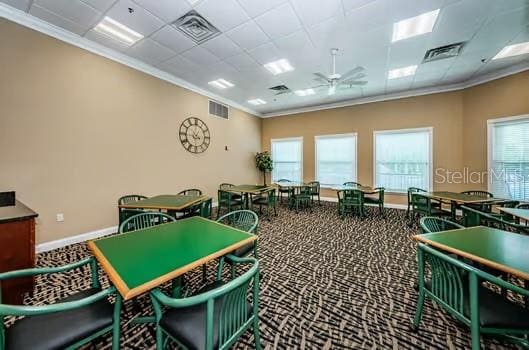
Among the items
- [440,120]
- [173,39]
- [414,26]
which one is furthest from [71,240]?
[440,120]

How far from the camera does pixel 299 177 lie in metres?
8.13

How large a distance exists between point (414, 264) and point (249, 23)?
164 inches

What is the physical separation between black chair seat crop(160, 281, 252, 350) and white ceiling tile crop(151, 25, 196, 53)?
3.87 meters

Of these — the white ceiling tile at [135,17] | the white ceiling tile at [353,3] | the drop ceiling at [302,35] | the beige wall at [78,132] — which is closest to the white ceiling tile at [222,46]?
the drop ceiling at [302,35]

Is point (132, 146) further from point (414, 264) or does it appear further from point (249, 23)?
point (414, 264)

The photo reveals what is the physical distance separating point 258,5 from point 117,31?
94.8 inches

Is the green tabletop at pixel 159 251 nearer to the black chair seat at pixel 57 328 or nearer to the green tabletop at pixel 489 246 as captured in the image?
the black chair seat at pixel 57 328

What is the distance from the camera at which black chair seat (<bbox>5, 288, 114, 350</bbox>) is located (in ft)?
3.47

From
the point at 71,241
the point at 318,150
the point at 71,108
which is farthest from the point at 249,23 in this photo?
the point at 318,150

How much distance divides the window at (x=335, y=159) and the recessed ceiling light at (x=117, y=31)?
5.89 metres

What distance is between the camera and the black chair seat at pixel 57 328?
3.47ft

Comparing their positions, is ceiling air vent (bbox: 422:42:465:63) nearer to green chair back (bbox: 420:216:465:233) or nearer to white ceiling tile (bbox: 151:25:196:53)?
green chair back (bbox: 420:216:465:233)

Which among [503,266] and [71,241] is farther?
[71,241]

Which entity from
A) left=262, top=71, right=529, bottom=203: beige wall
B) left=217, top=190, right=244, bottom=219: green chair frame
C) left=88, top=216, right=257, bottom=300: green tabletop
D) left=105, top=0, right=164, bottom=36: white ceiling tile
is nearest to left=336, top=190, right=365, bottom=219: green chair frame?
left=262, top=71, right=529, bottom=203: beige wall
